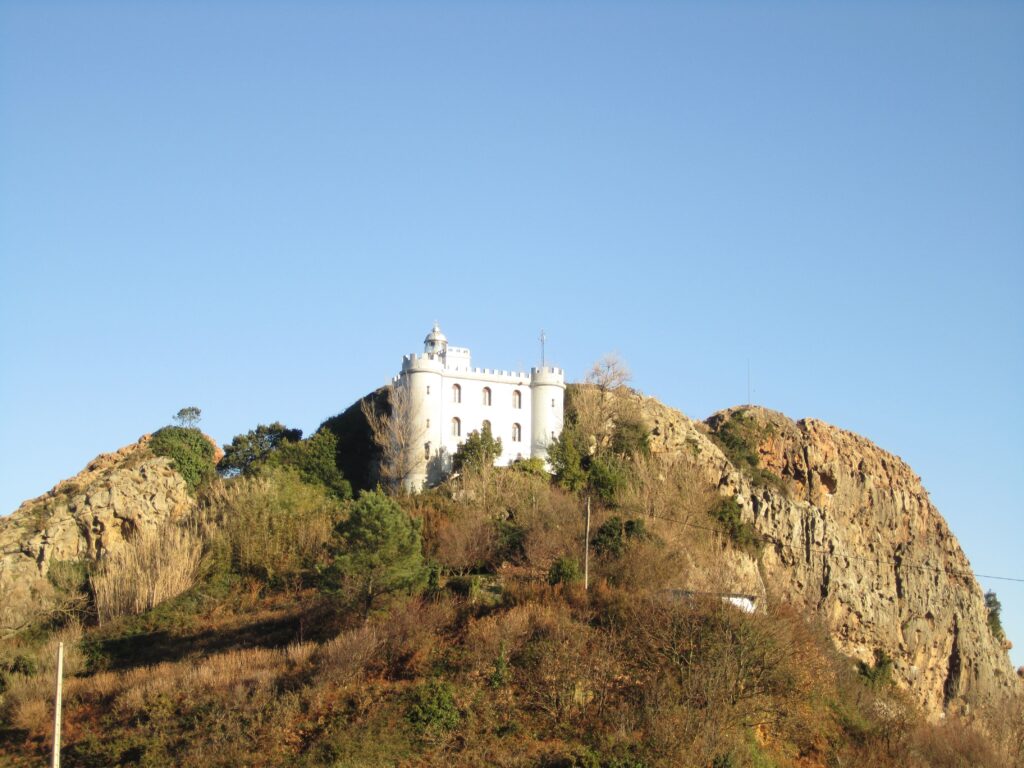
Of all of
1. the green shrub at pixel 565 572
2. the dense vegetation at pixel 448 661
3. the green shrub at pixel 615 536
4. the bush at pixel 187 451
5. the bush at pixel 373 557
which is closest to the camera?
the dense vegetation at pixel 448 661

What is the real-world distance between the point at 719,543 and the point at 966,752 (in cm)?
1740

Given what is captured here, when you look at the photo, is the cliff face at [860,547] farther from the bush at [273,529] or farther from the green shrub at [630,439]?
the bush at [273,529]

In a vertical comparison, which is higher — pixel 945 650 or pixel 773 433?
pixel 773 433

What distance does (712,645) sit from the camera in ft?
109

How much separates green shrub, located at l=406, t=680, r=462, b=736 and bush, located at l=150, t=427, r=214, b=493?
2822cm

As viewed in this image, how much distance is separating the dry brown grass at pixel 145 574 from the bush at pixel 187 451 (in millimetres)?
9196

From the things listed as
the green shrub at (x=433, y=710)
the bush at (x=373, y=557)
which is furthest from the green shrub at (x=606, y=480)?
the green shrub at (x=433, y=710)

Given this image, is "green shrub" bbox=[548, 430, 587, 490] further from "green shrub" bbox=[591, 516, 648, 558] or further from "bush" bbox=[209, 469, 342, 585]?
"bush" bbox=[209, 469, 342, 585]

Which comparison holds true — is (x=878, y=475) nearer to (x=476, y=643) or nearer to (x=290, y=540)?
(x=290, y=540)

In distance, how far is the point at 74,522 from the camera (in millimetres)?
51844

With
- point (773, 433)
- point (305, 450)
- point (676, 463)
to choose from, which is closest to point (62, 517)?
point (305, 450)

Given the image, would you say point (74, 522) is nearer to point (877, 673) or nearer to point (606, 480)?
point (606, 480)

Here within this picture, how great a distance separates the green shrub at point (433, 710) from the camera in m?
30.8

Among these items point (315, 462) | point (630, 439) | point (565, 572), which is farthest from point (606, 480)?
point (565, 572)
